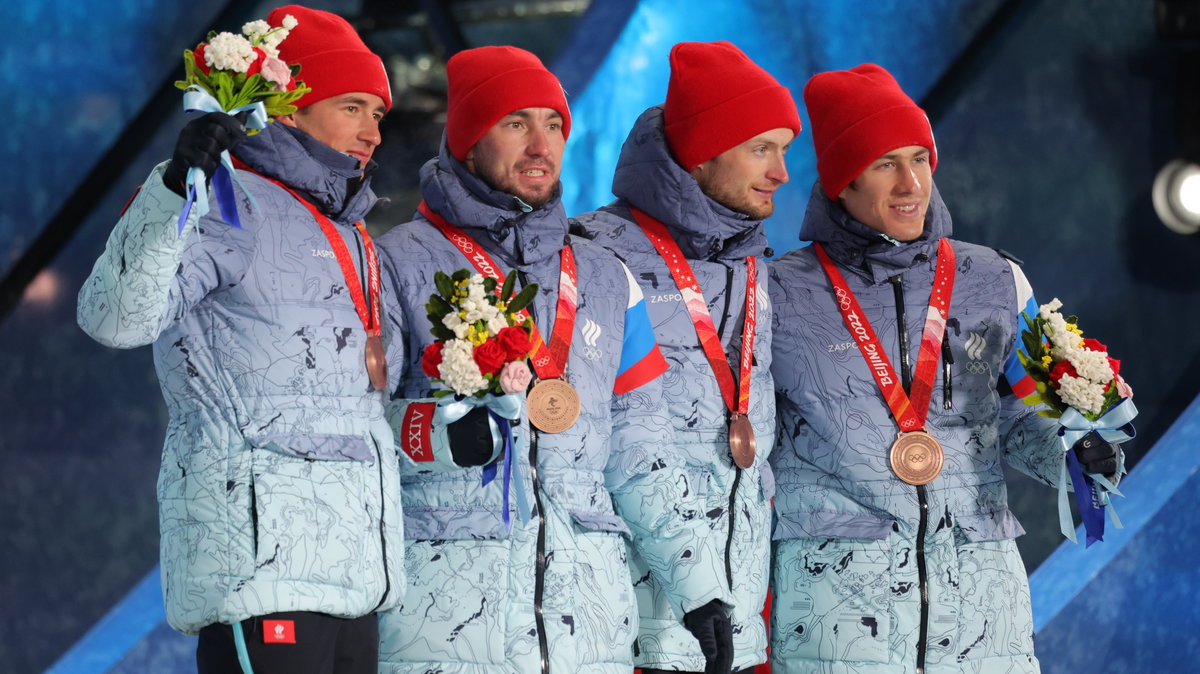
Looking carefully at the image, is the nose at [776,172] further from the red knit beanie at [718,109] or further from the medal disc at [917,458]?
the medal disc at [917,458]

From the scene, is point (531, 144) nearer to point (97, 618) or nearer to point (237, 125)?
point (237, 125)

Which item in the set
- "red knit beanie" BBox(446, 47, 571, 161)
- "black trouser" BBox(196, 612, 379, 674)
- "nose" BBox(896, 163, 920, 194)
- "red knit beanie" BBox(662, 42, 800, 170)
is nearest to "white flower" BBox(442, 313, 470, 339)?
"black trouser" BBox(196, 612, 379, 674)

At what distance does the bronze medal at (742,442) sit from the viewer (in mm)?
2775

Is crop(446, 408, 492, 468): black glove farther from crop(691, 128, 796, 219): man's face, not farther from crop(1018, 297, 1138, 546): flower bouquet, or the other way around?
crop(1018, 297, 1138, 546): flower bouquet

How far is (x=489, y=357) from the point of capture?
7.31 ft

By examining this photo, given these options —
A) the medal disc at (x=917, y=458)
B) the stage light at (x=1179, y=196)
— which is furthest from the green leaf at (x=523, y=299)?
the stage light at (x=1179, y=196)

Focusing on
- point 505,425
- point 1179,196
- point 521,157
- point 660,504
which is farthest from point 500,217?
point 1179,196

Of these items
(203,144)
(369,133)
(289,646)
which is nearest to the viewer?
(203,144)

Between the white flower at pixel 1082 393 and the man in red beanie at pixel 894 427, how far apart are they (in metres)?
0.11

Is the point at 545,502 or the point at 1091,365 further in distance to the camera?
the point at 1091,365

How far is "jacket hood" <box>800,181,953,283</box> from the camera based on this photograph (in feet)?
9.92

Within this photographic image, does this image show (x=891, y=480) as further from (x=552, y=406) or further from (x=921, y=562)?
(x=552, y=406)

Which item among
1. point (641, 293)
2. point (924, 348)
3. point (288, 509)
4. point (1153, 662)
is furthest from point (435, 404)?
point (1153, 662)

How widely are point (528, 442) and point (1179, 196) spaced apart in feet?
11.6
